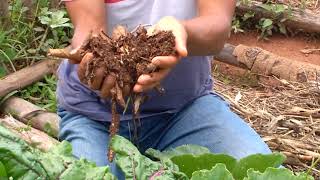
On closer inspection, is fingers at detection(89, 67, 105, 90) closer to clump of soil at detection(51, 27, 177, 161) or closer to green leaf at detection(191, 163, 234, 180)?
clump of soil at detection(51, 27, 177, 161)

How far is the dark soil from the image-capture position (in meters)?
1.96

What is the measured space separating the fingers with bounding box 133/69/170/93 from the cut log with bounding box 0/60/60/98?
2.03 metres

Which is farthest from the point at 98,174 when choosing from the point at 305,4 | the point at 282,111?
the point at 305,4

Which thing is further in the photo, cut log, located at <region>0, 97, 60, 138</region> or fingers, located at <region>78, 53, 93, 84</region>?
cut log, located at <region>0, 97, 60, 138</region>

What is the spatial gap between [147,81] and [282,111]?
217 centimetres

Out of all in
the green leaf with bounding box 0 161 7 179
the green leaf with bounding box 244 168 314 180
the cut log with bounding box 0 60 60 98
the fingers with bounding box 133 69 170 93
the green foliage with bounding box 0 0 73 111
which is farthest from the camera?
the green foliage with bounding box 0 0 73 111

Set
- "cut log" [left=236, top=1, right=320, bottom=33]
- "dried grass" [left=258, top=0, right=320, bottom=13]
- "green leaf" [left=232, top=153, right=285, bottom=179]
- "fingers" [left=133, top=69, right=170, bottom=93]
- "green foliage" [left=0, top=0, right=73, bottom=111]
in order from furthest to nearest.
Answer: "dried grass" [left=258, top=0, right=320, bottom=13] → "cut log" [left=236, top=1, right=320, bottom=33] → "green foliage" [left=0, top=0, right=73, bottom=111] → "fingers" [left=133, top=69, right=170, bottom=93] → "green leaf" [left=232, top=153, right=285, bottom=179]

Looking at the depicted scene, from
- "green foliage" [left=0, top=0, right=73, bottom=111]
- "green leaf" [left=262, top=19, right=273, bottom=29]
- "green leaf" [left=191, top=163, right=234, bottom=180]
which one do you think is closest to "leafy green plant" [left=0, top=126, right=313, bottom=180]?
"green leaf" [left=191, top=163, right=234, bottom=180]

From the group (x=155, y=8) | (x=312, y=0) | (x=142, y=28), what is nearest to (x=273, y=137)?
(x=155, y=8)

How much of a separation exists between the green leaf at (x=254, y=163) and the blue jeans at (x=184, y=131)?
1.66 ft

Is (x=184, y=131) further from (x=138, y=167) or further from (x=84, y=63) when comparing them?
(x=138, y=167)

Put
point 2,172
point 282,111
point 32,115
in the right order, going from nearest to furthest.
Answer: point 2,172 < point 32,115 < point 282,111

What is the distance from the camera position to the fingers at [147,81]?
1904 millimetres

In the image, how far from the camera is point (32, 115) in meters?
3.59
